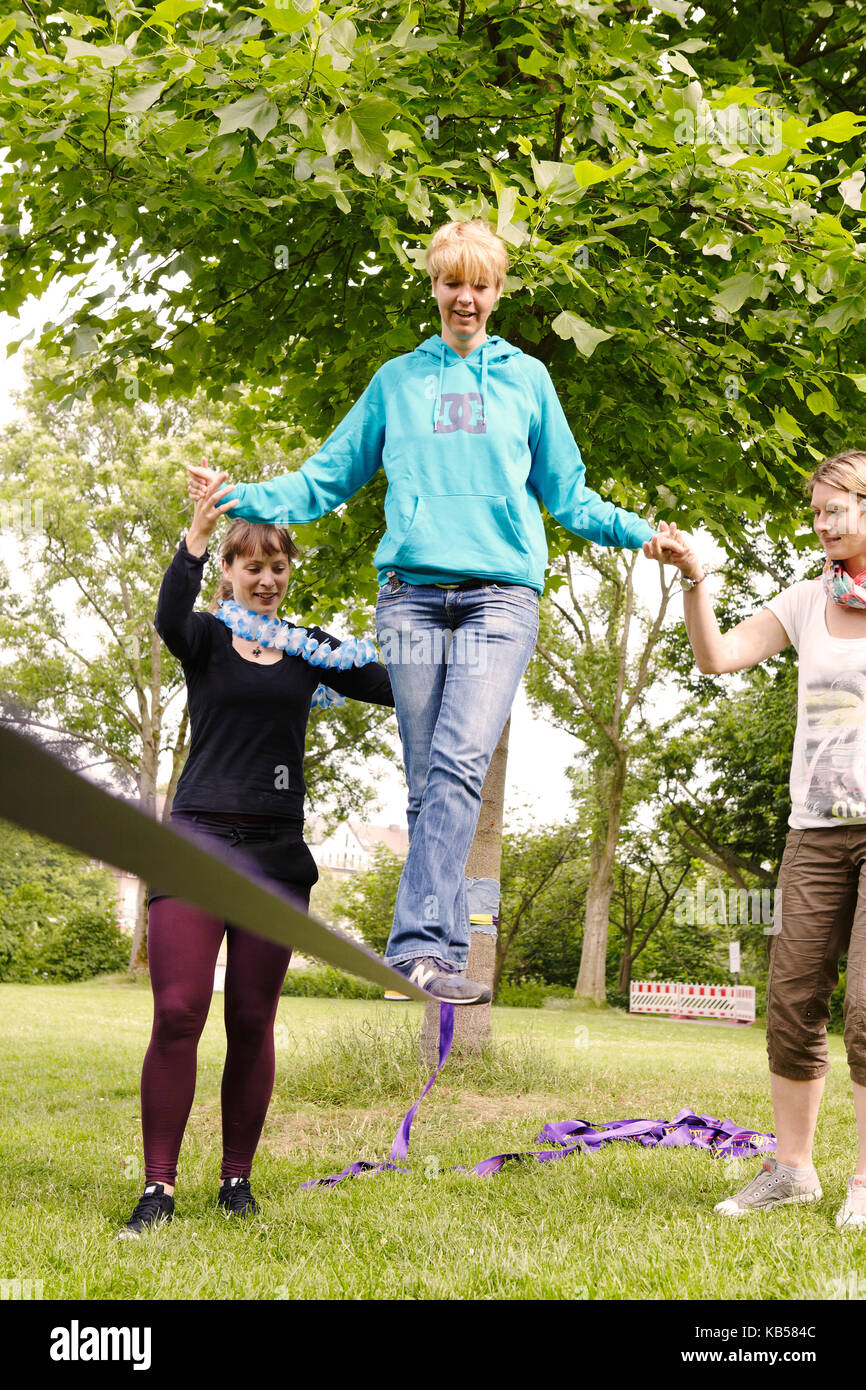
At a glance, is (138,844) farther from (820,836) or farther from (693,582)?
(820,836)

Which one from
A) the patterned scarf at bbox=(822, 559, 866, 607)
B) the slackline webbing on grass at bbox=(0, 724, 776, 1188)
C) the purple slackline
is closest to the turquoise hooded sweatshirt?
the patterned scarf at bbox=(822, 559, 866, 607)

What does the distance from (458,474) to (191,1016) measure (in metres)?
1.85

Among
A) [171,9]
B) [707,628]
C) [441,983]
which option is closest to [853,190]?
[707,628]

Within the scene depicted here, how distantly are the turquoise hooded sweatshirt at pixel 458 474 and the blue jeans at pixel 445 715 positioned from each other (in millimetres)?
85

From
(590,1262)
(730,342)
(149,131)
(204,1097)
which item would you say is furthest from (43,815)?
(204,1097)

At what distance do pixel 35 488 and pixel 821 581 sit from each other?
1857 centimetres

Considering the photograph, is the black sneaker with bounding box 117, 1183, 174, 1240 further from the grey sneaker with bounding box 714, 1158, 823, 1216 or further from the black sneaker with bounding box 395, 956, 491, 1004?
the grey sneaker with bounding box 714, 1158, 823, 1216

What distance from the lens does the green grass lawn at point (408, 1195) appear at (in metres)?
2.88

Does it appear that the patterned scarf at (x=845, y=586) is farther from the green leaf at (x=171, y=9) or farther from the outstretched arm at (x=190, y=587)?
the green leaf at (x=171, y=9)

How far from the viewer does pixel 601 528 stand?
9.71 feet

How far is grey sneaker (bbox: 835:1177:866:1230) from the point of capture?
3263 millimetres

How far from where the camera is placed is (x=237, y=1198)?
3.68 m

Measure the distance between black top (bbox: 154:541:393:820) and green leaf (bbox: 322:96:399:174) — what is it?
68.1 inches
